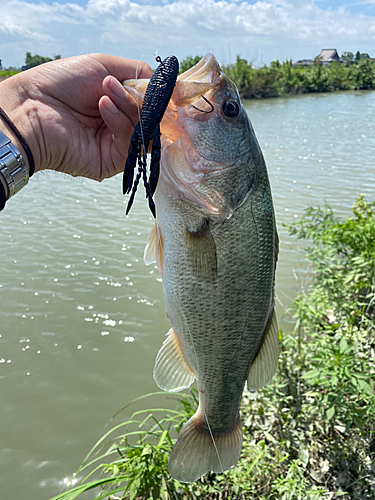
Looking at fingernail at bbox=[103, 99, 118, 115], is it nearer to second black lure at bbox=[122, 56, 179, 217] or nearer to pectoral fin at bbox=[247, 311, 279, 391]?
second black lure at bbox=[122, 56, 179, 217]

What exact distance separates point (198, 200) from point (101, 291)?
5517mm

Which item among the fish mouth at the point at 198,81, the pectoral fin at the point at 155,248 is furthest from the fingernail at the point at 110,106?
the pectoral fin at the point at 155,248

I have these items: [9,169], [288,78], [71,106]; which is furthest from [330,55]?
[9,169]

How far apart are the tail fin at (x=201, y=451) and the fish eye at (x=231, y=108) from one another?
142 centimetres

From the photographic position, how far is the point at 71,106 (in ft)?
6.76

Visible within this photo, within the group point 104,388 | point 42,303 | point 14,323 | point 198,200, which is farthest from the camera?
point 42,303

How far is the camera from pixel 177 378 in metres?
1.84

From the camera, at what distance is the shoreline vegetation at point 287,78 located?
40.0 meters

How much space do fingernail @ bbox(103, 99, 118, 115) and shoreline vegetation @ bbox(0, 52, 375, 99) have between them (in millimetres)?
34714

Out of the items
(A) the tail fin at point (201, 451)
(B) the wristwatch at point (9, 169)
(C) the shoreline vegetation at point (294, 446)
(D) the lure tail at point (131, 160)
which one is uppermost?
(D) the lure tail at point (131, 160)

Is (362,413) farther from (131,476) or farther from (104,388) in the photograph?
(104,388)

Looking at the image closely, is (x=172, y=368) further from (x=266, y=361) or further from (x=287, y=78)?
(x=287, y=78)

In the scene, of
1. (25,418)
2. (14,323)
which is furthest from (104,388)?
(14,323)

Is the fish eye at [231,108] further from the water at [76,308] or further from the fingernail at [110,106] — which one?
the water at [76,308]
